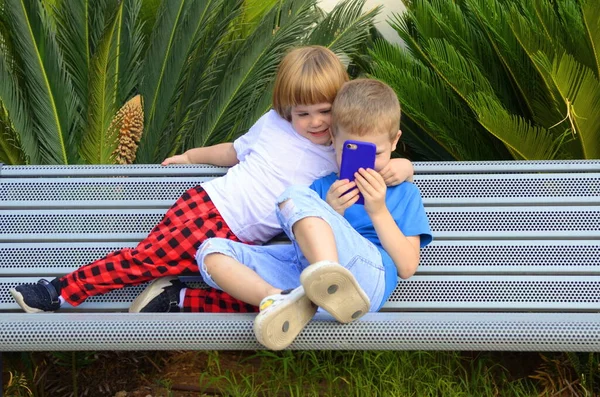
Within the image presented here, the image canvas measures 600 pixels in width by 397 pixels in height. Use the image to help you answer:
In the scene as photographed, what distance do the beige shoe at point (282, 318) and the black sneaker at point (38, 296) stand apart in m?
0.83

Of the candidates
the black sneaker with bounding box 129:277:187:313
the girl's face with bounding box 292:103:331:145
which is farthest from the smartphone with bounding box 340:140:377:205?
the black sneaker with bounding box 129:277:187:313

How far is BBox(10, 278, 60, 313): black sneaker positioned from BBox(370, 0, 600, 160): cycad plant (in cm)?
217

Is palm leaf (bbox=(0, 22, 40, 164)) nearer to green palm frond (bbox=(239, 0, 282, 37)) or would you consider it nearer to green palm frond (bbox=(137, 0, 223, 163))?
green palm frond (bbox=(137, 0, 223, 163))

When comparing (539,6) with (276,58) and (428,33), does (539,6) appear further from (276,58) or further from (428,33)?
(276,58)

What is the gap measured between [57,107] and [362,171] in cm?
209

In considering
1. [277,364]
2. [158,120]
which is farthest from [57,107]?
[277,364]

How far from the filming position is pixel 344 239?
2.62 metres

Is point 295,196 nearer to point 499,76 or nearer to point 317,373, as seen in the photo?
Result: point 317,373

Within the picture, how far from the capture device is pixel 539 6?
169 inches

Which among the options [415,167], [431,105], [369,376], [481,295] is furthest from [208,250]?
[431,105]

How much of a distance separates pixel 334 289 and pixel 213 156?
128 cm

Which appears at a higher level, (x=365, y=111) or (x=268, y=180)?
(x=365, y=111)

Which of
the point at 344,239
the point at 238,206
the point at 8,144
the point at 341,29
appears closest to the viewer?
the point at 344,239

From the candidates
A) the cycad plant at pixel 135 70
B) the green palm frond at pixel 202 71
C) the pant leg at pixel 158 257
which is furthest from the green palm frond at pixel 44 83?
the pant leg at pixel 158 257
